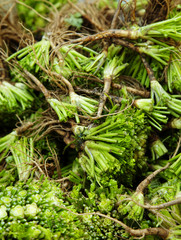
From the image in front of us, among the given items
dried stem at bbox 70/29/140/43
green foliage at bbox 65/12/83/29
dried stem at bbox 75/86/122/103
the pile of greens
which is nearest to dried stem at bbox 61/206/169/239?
the pile of greens

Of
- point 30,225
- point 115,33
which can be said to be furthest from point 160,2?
point 30,225

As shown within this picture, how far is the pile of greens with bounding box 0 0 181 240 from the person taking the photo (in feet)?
4.48

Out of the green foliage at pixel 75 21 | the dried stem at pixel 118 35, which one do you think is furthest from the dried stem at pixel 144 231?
the green foliage at pixel 75 21

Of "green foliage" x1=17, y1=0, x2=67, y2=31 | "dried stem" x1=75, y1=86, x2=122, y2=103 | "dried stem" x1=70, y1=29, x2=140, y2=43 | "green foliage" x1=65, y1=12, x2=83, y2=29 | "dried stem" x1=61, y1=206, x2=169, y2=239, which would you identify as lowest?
"dried stem" x1=61, y1=206, x2=169, y2=239

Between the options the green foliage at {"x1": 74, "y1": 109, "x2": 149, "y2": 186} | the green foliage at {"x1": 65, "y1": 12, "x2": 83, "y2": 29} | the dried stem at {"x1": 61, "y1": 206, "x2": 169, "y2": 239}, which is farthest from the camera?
the green foliage at {"x1": 65, "y1": 12, "x2": 83, "y2": 29}

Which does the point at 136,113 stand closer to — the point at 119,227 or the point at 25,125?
the point at 119,227

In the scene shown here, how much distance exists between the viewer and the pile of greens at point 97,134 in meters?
1.37

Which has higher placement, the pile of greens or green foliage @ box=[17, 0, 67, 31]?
green foliage @ box=[17, 0, 67, 31]

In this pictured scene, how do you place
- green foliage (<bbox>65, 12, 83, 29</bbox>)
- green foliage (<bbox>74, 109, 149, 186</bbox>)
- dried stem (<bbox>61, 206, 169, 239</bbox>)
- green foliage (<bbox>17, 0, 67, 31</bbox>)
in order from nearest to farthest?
dried stem (<bbox>61, 206, 169, 239</bbox>) → green foliage (<bbox>74, 109, 149, 186</bbox>) → green foliage (<bbox>65, 12, 83, 29</bbox>) → green foliage (<bbox>17, 0, 67, 31</bbox>)

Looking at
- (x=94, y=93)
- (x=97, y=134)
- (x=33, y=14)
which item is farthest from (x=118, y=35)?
(x=33, y=14)

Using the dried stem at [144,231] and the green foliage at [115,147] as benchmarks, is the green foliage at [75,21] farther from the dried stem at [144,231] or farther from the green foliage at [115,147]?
the dried stem at [144,231]

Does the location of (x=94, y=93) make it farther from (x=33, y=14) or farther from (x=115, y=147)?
(x=33, y=14)

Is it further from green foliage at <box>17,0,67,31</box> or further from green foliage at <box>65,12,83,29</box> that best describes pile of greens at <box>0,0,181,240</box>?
green foliage at <box>17,0,67,31</box>

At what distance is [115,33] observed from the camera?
1943 millimetres
